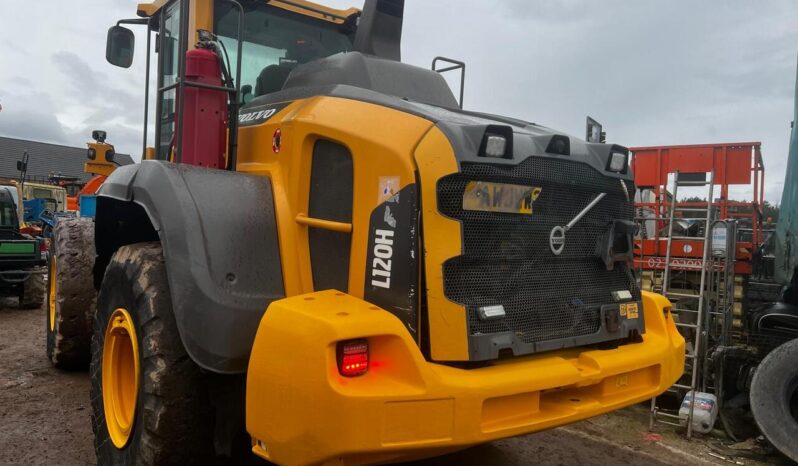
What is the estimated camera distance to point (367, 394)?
226 cm

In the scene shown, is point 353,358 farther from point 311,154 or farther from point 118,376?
point 118,376

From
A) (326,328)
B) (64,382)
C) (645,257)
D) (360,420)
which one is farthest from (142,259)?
(645,257)

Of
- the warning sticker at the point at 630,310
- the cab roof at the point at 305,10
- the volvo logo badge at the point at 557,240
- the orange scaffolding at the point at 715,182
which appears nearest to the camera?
the volvo logo badge at the point at 557,240

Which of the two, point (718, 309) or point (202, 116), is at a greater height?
point (202, 116)

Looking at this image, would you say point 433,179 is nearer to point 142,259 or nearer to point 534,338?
point 534,338

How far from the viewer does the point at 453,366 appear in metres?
2.56

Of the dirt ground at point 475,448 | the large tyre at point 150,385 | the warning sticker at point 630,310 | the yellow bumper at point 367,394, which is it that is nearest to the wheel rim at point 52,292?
the dirt ground at point 475,448

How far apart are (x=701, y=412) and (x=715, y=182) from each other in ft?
12.5

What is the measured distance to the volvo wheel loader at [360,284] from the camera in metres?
2.35

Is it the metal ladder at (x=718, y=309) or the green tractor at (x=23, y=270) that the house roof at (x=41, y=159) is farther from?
the metal ladder at (x=718, y=309)

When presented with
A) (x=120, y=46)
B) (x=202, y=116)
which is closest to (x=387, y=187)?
(x=202, y=116)

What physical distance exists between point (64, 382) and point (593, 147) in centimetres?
475

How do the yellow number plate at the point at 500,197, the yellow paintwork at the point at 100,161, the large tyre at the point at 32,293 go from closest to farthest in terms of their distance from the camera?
the yellow number plate at the point at 500,197, the yellow paintwork at the point at 100,161, the large tyre at the point at 32,293

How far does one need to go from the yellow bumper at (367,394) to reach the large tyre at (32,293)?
874 centimetres
